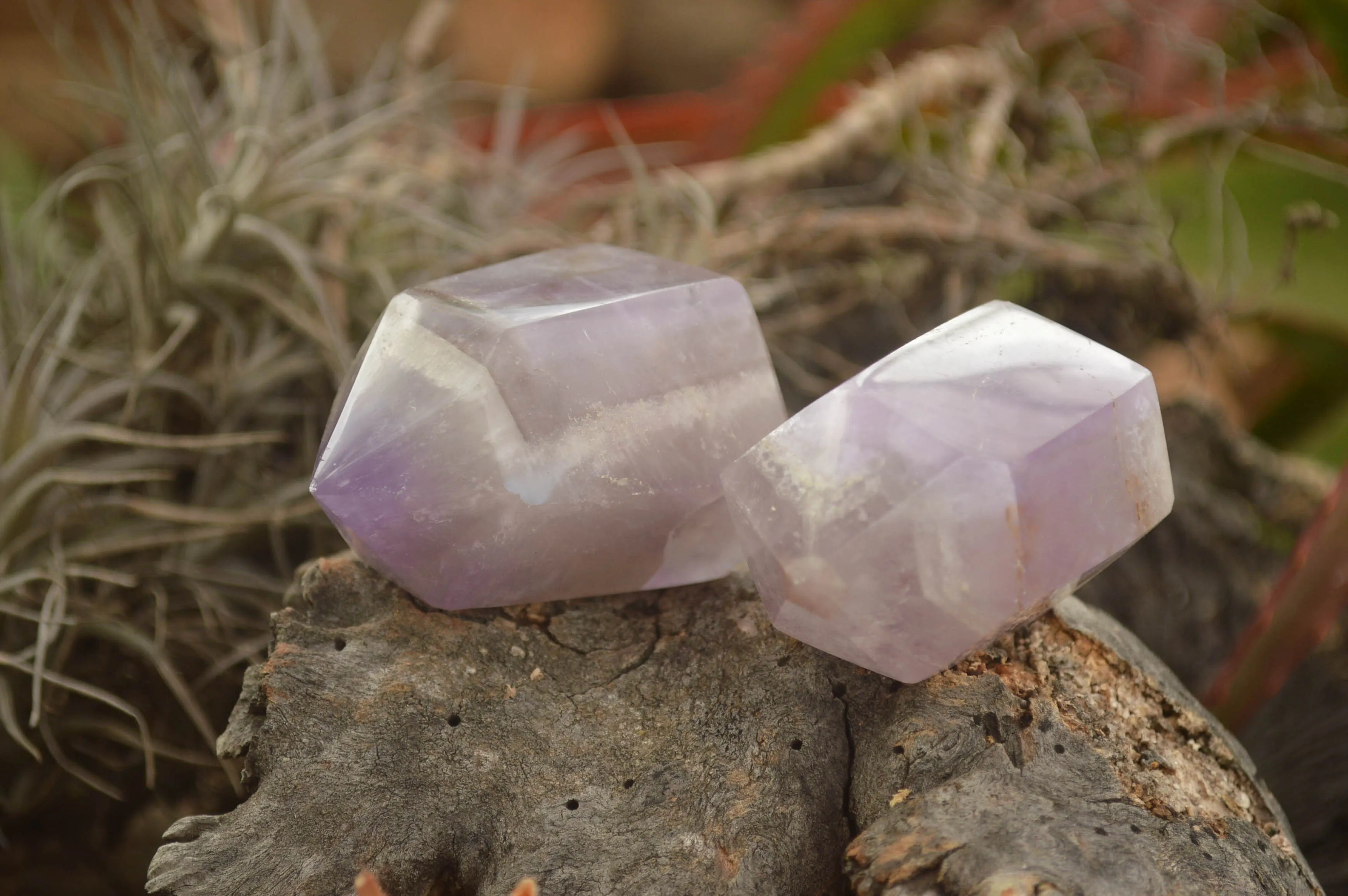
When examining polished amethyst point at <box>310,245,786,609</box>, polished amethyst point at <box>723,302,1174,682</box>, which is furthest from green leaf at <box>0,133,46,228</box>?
polished amethyst point at <box>723,302,1174,682</box>

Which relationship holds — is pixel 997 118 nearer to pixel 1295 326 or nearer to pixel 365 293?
pixel 1295 326

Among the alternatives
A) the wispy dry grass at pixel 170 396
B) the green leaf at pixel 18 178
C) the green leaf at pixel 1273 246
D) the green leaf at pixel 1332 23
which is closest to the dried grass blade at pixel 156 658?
the wispy dry grass at pixel 170 396

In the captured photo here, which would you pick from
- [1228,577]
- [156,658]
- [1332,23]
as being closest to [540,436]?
[156,658]

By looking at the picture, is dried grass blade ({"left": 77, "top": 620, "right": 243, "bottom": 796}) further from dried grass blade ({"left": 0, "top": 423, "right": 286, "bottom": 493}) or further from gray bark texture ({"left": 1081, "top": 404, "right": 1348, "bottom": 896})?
gray bark texture ({"left": 1081, "top": 404, "right": 1348, "bottom": 896})

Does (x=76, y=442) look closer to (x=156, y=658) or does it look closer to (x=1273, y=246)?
(x=156, y=658)

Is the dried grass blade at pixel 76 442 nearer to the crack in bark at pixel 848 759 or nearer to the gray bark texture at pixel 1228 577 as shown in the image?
the crack in bark at pixel 848 759

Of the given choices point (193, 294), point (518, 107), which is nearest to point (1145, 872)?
point (193, 294)
